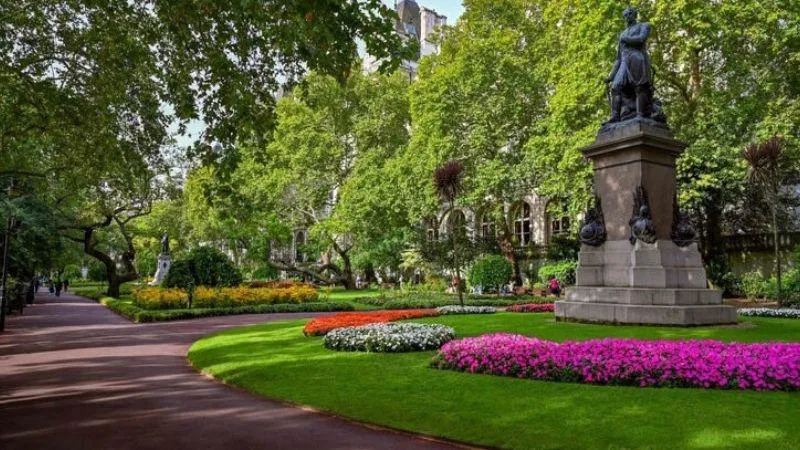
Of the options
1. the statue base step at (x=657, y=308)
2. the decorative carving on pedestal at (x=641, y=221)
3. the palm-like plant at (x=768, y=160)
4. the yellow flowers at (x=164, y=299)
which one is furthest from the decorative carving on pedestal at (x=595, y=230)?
the yellow flowers at (x=164, y=299)

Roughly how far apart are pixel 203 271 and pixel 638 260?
22.6m

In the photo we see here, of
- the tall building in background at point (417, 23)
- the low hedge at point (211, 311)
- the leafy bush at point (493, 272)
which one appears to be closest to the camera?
the low hedge at point (211, 311)

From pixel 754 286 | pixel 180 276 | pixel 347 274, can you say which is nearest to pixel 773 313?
pixel 754 286

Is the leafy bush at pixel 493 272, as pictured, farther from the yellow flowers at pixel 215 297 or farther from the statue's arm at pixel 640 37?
the statue's arm at pixel 640 37

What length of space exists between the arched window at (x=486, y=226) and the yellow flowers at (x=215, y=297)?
18.7m

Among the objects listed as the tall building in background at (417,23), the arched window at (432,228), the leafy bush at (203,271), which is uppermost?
the tall building in background at (417,23)

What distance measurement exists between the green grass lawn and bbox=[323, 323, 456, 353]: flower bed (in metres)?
0.49

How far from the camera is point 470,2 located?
121 feet

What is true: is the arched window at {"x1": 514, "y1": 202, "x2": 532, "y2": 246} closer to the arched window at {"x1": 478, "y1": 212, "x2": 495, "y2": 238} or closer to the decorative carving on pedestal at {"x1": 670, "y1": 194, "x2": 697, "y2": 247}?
the arched window at {"x1": 478, "y1": 212, "x2": 495, "y2": 238}

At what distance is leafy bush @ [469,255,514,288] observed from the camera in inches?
1304

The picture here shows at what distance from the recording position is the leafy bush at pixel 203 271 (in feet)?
95.3

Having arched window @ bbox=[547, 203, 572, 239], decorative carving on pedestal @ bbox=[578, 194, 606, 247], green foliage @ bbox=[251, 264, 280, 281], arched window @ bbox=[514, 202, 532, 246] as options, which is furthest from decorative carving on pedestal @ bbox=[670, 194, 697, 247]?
green foliage @ bbox=[251, 264, 280, 281]

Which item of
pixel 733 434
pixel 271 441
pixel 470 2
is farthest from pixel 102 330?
pixel 470 2

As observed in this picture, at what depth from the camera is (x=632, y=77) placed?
15.2m
